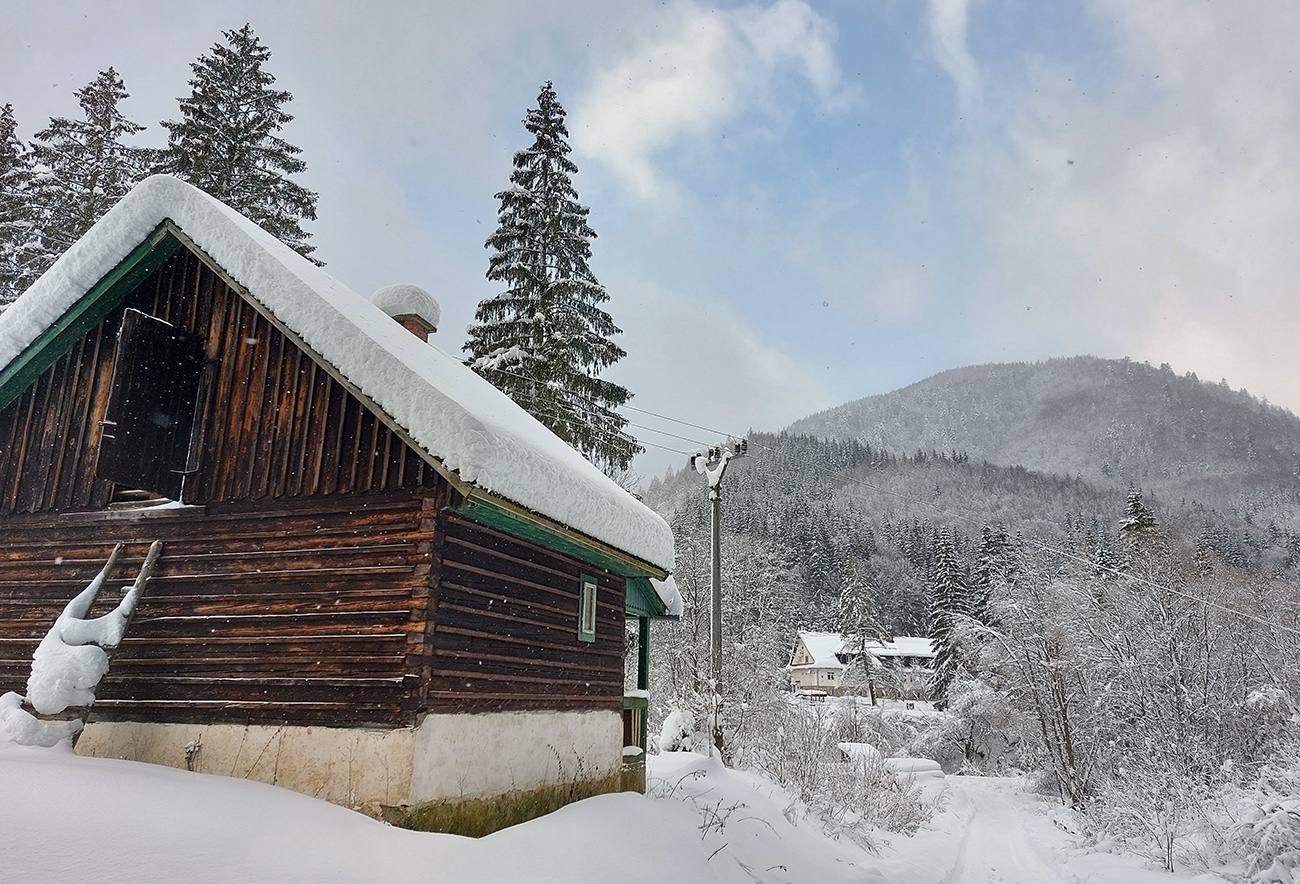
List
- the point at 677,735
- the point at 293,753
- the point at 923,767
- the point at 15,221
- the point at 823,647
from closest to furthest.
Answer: the point at 293,753, the point at 677,735, the point at 15,221, the point at 923,767, the point at 823,647

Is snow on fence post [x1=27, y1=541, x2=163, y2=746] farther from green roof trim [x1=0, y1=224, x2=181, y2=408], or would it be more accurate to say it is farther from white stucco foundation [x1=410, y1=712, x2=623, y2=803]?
white stucco foundation [x1=410, y1=712, x2=623, y2=803]

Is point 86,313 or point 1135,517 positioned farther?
point 1135,517

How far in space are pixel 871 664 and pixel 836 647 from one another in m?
18.0

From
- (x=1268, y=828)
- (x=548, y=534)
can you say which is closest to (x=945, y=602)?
(x=1268, y=828)

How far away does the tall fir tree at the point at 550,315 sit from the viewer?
21594 mm

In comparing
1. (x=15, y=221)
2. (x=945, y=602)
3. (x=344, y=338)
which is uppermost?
(x=15, y=221)

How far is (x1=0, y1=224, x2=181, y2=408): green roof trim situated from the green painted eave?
495cm

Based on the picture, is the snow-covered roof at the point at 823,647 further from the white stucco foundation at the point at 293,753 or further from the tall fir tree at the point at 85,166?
the white stucco foundation at the point at 293,753

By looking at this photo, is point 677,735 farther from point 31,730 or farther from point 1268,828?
point 31,730

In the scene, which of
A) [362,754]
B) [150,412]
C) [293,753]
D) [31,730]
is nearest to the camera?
[362,754]

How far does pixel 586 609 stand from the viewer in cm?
1034

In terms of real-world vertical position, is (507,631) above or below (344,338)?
below

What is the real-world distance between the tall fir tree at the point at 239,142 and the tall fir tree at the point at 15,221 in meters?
4.16

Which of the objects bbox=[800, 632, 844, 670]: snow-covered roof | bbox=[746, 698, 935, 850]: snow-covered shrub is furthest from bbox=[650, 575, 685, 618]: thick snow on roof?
bbox=[800, 632, 844, 670]: snow-covered roof
